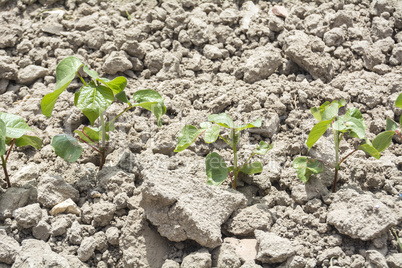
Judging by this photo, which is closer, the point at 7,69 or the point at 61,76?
the point at 61,76

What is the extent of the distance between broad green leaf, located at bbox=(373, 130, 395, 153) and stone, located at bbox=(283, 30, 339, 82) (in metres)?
0.68

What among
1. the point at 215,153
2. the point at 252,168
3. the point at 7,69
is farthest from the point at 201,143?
the point at 7,69

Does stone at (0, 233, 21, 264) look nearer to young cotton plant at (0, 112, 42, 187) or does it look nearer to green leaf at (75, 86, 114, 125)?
young cotton plant at (0, 112, 42, 187)

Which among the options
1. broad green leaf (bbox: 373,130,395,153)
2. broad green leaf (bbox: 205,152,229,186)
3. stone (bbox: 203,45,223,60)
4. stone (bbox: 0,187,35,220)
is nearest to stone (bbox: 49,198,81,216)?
stone (bbox: 0,187,35,220)

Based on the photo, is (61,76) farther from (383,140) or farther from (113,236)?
(383,140)

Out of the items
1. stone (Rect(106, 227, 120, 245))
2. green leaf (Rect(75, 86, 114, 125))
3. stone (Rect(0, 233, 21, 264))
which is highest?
green leaf (Rect(75, 86, 114, 125))

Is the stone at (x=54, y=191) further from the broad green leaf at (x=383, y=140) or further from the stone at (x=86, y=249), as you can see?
the broad green leaf at (x=383, y=140)

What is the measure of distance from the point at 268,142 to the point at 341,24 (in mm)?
1111

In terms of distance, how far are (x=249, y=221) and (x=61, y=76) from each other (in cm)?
125

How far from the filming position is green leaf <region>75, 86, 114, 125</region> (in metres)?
2.17

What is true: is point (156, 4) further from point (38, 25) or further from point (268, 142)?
point (268, 142)

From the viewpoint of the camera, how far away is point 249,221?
87.8 inches

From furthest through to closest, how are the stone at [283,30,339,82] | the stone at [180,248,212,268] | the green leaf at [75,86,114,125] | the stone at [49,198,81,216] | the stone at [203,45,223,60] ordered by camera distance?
1. the stone at [203,45,223,60]
2. the stone at [283,30,339,82]
3. the stone at [49,198,81,216]
4. the green leaf at [75,86,114,125]
5. the stone at [180,248,212,268]

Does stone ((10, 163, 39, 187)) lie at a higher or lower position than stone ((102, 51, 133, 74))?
lower
